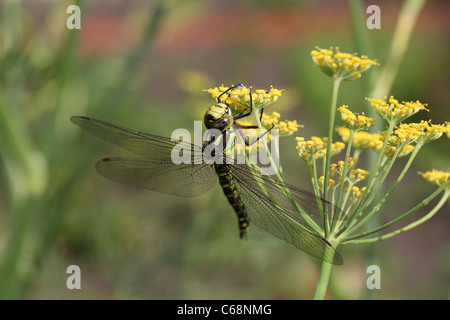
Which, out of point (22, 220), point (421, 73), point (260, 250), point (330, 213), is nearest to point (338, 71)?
point (330, 213)

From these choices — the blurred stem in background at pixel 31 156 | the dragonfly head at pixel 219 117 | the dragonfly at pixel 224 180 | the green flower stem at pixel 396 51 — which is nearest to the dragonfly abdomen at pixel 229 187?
the dragonfly at pixel 224 180

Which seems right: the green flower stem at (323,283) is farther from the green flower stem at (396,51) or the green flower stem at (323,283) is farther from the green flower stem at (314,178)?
the green flower stem at (396,51)

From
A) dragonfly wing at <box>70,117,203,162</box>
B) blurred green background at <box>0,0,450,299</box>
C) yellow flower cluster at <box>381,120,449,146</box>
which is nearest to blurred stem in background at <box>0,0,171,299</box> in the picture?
blurred green background at <box>0,0,450,299</box>

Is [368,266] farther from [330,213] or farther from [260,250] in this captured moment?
[260,250]

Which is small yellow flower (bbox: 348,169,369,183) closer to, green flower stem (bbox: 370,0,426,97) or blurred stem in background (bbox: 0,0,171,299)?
green flower stem (bbox: 370,0,426,97)

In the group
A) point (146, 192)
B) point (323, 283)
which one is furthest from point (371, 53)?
point (146, 192)

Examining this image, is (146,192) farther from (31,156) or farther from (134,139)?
(134,139)
